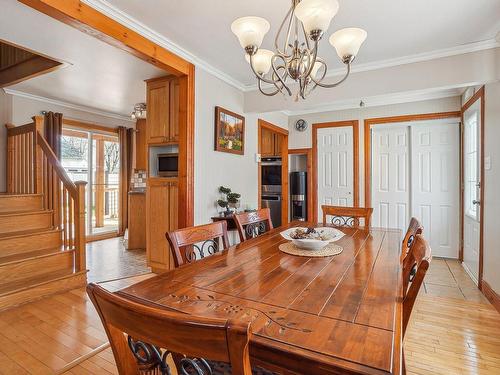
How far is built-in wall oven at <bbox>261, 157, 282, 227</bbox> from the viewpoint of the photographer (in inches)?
209

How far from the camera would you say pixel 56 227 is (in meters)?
3.48

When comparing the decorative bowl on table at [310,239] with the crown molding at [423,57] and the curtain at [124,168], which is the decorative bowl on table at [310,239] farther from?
the curtain at [124,168]

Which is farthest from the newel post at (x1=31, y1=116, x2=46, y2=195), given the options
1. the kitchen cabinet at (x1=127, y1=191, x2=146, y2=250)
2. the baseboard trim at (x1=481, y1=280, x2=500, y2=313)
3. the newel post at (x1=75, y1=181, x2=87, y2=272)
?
the baseboard trim at (x1=481, y1=280, x2=500, y2=313)

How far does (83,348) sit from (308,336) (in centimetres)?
188

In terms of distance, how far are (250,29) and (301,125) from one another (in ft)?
12.3

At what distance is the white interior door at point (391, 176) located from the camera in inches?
177

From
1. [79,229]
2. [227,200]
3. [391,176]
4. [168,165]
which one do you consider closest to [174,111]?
[168,165]

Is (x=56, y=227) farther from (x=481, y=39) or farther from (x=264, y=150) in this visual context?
(x=481, y=39)

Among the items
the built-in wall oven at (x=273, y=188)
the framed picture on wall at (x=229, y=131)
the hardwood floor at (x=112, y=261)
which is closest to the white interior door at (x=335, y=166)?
the built-in wall oven at (x=273, y=188)

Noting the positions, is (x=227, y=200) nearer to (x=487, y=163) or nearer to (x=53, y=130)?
(x=487, y=163)

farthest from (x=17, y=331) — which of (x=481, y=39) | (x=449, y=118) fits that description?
(x=449, y=118)

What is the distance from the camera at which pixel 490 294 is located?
8.90ft

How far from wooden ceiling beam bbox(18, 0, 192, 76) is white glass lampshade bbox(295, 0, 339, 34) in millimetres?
1563

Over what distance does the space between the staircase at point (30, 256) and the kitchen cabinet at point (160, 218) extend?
77 centimetres
